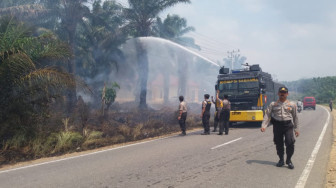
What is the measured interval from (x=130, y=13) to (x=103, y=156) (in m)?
20.7

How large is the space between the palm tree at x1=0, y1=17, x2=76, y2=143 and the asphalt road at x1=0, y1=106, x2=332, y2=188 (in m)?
2.59

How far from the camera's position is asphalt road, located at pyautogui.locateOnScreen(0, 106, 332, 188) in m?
5.19

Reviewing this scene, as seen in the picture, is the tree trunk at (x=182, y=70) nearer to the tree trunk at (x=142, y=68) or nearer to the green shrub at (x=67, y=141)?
the tree trunk at (x=142, y=68)

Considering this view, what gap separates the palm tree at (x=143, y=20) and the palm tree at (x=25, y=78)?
1653 cm

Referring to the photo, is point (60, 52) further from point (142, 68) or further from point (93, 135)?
point (142, 68)

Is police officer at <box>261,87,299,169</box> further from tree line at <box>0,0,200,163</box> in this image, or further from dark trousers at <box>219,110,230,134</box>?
tree line at <box>0,0,200,163</box>

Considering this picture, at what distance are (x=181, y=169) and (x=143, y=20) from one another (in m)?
22.3

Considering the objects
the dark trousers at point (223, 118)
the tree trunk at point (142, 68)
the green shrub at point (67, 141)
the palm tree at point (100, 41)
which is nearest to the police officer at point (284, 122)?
the dark trousers at point (223, 118)

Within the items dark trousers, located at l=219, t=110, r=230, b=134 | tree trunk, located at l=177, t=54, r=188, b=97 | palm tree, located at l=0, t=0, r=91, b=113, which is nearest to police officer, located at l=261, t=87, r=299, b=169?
dark trousers, located at l=219, t=110, r=230, b=134

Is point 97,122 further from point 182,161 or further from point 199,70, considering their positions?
point 199,70

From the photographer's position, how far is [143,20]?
26.4 meters

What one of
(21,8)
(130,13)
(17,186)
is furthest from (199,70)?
(17,186)

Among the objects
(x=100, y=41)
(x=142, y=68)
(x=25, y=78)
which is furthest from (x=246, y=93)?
(x=100, y=41)

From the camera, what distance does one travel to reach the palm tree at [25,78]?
857cm
